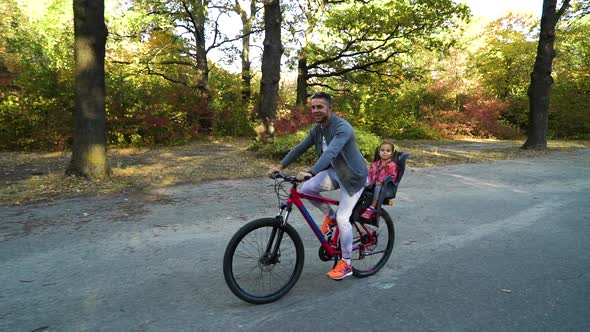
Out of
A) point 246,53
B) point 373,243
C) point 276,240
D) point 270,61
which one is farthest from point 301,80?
point 276,240

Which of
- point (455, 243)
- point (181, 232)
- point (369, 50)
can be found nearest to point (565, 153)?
point (369, 50)

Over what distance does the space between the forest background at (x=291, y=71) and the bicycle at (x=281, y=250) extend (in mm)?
7084

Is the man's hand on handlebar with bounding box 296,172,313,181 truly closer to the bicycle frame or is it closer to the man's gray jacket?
the bicycle frame

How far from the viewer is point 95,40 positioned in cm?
814

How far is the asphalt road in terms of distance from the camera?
10.1 feet

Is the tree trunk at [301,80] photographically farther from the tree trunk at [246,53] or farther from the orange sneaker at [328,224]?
the orange sneaker at [328,224]

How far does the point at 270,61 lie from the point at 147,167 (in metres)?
5.77

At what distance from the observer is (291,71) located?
20422 millimetres

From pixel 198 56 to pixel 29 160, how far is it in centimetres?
988

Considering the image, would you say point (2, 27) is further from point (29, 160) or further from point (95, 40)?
point (95, 40)

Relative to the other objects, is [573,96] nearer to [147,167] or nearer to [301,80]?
[301,80]

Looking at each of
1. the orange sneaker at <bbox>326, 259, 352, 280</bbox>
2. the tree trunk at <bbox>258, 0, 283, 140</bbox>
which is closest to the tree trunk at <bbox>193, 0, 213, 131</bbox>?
the tree trunk at <bbox>258, 0, 283, 140</bbox>

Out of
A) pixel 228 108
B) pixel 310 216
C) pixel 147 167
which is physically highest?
pixel 228 108

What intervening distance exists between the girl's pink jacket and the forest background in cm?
679
